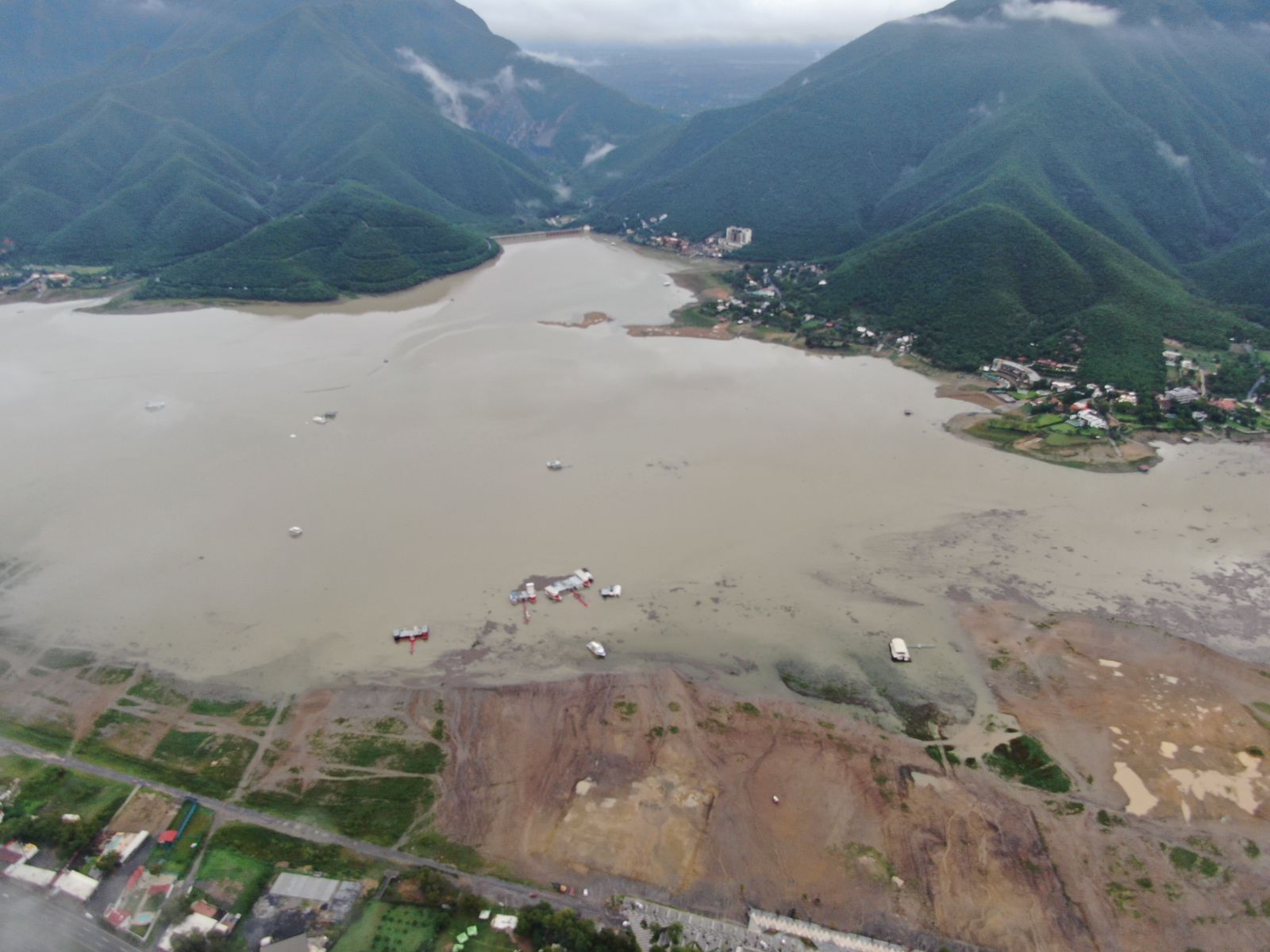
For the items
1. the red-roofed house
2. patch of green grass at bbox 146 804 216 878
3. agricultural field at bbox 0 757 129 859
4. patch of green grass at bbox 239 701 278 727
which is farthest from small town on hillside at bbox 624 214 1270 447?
the red-roofed house

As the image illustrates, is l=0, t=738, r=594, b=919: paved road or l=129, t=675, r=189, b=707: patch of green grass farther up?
l=129, t=675, r=189, b=707: patch of green grass

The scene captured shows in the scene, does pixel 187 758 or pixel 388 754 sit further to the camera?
pixel 388 754

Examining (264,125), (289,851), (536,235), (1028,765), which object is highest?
(264,125)

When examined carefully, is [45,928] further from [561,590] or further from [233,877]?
[561,590]

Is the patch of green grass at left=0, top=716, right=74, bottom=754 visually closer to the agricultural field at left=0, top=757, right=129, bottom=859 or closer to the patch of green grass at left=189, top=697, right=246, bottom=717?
the agricultural field at left=0, top=757, right=129, bottom=859

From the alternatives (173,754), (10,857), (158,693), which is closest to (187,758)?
(173,754)

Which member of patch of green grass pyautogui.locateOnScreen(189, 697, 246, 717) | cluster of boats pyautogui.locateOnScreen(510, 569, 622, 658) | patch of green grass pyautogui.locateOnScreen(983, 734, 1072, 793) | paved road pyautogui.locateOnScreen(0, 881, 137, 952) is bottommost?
paved road pyautogui.locateOnScreen(0, 881, 137, 952)

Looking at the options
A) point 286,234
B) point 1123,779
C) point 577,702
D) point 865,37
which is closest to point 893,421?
point 1123,779
